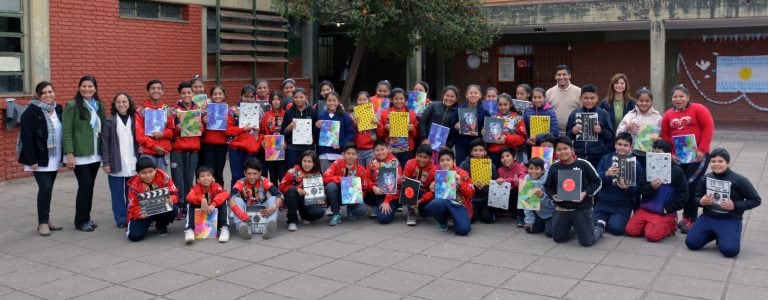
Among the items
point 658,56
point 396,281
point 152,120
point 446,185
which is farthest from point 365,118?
point 658,56

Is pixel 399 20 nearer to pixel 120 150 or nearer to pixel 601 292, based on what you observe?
pixel 120 150

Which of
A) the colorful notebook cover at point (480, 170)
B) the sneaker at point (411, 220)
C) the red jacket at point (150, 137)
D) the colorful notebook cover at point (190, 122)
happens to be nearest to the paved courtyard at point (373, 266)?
the sneaker at point (411, 220)

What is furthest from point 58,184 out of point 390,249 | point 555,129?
point 555,129

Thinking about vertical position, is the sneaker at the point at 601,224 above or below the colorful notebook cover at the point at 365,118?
below

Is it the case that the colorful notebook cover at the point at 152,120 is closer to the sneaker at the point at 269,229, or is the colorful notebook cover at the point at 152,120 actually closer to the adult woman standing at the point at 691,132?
the sneaker at the point at 269,229

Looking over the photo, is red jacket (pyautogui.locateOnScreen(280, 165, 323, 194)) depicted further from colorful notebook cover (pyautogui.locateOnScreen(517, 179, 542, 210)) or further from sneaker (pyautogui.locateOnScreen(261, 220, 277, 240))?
colorful notebook cover (pyautogui.locateOnScreen(517, 179, 542, 210))

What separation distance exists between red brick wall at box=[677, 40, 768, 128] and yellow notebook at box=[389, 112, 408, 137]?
14667mm

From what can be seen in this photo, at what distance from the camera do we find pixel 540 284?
5.62m

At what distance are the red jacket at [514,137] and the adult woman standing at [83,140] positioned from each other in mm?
4714

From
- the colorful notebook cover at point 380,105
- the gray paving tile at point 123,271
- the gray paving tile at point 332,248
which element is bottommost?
the gray paving tile at point 123,271

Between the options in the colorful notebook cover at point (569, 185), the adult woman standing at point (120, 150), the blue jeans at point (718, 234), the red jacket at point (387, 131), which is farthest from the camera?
the red jacket at point (387, 131)

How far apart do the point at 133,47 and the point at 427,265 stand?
28.5ft

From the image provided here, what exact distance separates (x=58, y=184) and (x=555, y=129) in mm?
7917

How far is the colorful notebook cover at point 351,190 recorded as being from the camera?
26.2 feet
